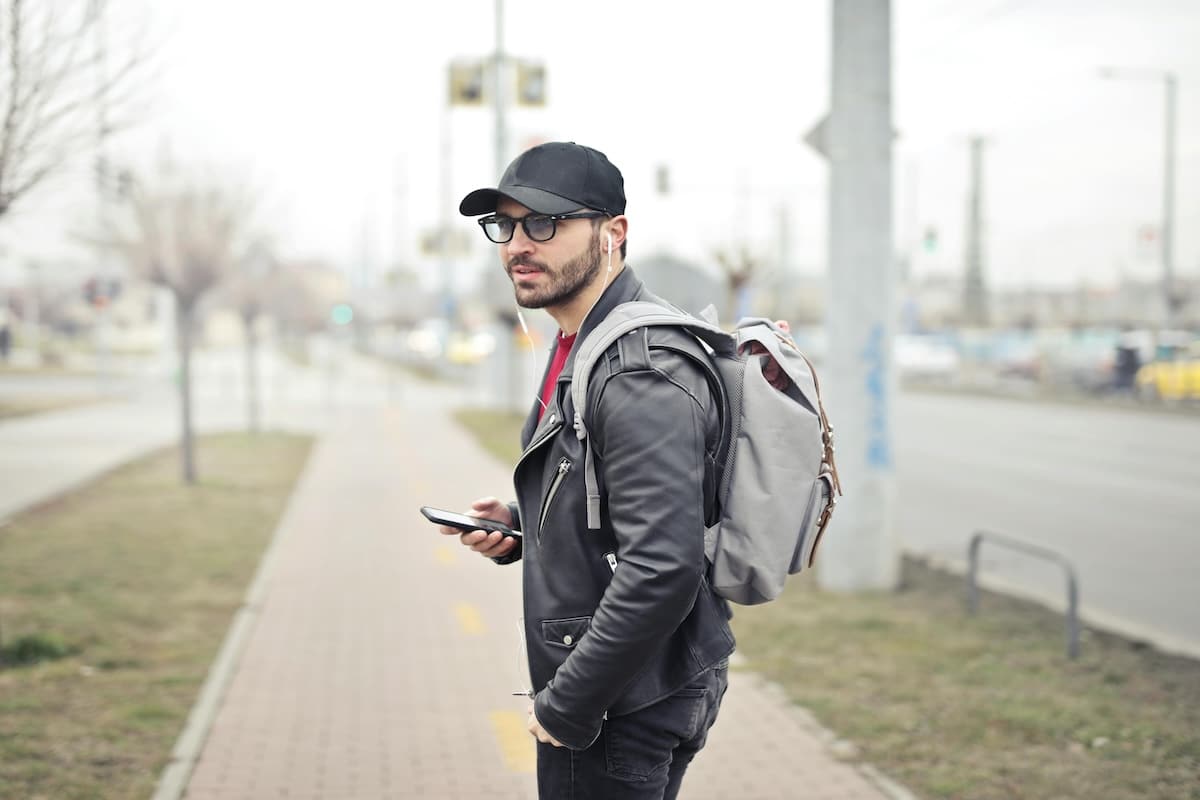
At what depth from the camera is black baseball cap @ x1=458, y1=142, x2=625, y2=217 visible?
2297 mm

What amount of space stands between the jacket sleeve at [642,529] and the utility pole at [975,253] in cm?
4991

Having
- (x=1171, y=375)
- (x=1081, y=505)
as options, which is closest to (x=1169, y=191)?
(x=1171, y=375)

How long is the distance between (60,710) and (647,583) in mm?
4388

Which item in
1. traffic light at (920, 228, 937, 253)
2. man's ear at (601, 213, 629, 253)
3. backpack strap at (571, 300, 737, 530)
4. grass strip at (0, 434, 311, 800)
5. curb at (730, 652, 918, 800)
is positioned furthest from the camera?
traffic light at (920, 228, 937, 253)

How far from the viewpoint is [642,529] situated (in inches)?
81.7

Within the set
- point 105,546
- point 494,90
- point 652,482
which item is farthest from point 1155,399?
point 652,482

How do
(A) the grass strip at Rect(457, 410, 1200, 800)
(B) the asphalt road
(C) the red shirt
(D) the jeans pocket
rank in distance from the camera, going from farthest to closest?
1. (B) the asphalt road
2. (A) the grass strip at Rect(457, 410, 1200, 800)
3. (C) the red shirt
4. (D) the jeans pocket

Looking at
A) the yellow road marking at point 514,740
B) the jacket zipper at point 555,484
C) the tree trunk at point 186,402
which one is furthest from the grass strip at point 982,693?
the tree trunk at point 186,402

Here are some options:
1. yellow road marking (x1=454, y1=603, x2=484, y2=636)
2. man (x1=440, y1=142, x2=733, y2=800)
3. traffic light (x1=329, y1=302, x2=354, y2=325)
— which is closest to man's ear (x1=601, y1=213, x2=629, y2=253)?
man (x1=440, y1=142, x2=733, y2=800)

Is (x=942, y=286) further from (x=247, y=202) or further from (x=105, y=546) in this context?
(x=105, y=546)

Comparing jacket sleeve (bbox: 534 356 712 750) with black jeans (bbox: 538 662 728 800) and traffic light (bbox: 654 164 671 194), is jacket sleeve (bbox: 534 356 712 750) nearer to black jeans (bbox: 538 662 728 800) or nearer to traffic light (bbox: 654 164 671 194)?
black jeans (bbox: 538 662 728 800)

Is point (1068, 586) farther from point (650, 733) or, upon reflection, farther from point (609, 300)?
point (609, 300)

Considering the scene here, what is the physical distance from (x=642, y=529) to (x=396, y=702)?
3.95m

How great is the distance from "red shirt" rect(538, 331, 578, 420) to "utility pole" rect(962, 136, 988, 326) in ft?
162
